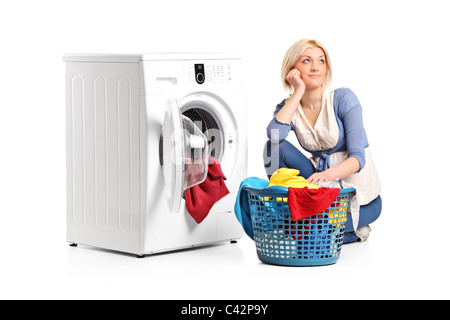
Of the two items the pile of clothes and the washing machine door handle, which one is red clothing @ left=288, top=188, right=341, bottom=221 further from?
the washing machine door handle

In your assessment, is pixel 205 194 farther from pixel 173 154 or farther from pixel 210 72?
A: pixel 210 72

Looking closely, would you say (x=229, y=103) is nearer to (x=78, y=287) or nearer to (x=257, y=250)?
(x=257, y=250)

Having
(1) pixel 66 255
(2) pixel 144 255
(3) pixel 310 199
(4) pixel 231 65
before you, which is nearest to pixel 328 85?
(4) pixel 231 65

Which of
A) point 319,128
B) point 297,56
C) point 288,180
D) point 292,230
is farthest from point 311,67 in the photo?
point 292,230

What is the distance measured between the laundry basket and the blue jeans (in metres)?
0.51

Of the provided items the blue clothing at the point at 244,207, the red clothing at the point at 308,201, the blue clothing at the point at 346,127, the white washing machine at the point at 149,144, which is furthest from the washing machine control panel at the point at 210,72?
the red clothing at the point at 308,201

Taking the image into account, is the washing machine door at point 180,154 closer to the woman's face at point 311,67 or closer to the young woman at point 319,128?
the young woman at point 319,128

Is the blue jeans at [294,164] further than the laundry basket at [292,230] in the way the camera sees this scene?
Yes

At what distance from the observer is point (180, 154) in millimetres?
4781

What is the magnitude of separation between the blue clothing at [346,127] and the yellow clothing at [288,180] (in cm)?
41

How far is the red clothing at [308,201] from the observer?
15.0 feet

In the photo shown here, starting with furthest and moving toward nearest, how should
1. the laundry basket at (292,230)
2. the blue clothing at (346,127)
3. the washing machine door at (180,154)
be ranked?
the blue clothing at (346,127) → the washing machine door at (180,154) → the laundry basket at (292,230)

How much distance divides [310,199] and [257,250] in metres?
0.48

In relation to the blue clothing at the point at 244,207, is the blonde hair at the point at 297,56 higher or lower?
higher
